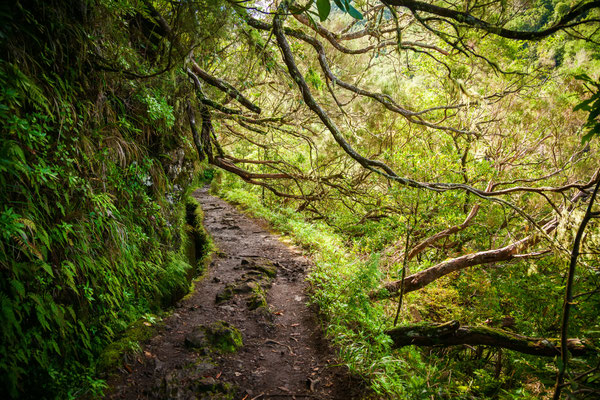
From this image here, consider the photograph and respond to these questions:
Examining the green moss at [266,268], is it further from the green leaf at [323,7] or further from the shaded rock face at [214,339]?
the green leaf at [323,7]

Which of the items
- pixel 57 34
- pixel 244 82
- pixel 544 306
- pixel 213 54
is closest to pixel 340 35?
pixel 244 82

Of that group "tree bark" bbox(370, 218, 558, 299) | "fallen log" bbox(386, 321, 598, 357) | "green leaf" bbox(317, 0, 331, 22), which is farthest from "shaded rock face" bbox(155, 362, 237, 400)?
"green leaf" bbox(317, 0, 331, 22)

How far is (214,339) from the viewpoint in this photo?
3686mm

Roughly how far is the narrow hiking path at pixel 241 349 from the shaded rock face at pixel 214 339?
13mm

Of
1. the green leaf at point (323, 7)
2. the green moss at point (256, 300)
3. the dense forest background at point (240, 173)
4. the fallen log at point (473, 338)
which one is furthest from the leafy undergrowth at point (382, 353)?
the green leaf at point (323, 7)

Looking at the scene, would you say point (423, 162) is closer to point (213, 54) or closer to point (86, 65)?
point (213, 54)

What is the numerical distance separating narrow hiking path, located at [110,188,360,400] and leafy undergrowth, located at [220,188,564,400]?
291 mm

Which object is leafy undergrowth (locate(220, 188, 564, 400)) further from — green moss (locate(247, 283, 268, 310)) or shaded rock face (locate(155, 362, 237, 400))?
shaded rock face (locate(155, 362, 237, 400))

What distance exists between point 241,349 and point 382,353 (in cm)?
192

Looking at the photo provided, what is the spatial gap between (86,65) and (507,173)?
9.25m

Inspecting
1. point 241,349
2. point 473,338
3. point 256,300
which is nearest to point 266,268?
point 256,300

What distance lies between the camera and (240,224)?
10.8 metres

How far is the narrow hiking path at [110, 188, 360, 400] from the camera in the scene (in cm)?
294

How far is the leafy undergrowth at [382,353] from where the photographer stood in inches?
123
